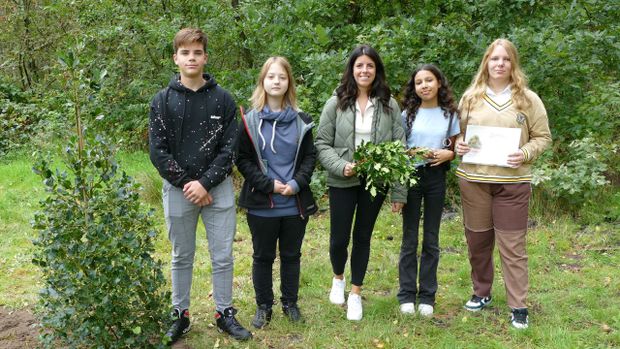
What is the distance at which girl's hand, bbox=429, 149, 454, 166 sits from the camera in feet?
13.5

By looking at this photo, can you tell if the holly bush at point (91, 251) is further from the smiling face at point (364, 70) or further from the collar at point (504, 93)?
the collar at point (504, 93)

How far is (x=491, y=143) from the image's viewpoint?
4094 millimetres

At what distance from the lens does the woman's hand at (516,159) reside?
4008 mm

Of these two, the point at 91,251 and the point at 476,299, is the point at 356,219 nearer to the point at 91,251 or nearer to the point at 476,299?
the point at 476,299

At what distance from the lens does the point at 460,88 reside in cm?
727

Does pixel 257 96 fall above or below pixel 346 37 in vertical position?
below

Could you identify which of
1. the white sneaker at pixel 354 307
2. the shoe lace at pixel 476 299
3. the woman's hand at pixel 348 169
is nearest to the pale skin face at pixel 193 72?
the woman's hand at pixel 348 169

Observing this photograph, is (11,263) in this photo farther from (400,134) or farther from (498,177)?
(498,177)

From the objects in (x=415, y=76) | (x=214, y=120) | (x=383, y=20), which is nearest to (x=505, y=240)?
(x=415, y=76)

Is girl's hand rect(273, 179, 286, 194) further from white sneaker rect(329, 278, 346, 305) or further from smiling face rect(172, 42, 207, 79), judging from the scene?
white sneaker rect(329, 278, 346, 305)

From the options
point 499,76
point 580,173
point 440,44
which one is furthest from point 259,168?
point 580,173

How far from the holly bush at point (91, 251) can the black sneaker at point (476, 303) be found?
2539 millimetres

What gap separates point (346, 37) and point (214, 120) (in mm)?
4316

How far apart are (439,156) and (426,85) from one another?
53cm
